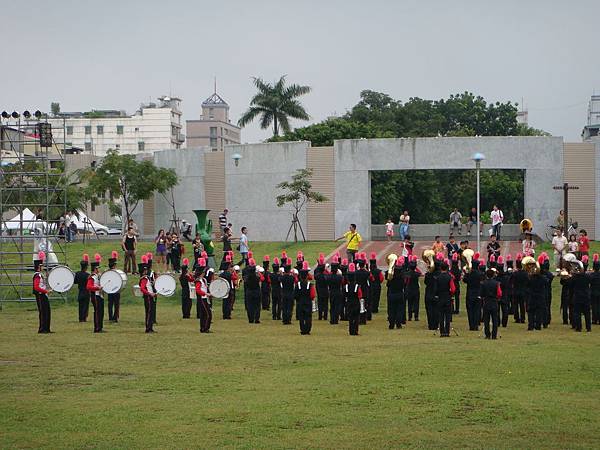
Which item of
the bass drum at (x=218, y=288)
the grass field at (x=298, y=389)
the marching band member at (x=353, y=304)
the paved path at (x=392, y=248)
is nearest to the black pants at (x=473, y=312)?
the grass field at (x=298, y=389)

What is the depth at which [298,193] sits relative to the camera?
2023 inches

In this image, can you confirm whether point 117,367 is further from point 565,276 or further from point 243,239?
point 243,239

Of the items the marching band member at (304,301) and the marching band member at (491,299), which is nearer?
the marching band member at (491,299)

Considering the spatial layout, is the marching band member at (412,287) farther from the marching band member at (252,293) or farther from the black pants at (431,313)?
the marching band member at (252,293)

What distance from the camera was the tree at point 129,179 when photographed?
56281 mm

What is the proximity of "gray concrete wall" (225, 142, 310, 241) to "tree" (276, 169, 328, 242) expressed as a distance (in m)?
1.00

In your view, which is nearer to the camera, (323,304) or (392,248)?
(323,304)

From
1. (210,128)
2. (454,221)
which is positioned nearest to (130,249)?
(454,221)

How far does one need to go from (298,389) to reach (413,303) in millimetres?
11986

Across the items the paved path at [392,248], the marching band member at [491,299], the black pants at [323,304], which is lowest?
the black pants at [323,304]

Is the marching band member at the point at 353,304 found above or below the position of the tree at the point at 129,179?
below

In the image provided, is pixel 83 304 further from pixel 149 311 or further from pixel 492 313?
pixel 492 313

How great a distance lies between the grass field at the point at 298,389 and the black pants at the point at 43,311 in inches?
16.2

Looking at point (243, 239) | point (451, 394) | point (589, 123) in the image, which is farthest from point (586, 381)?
point (589, 123)
